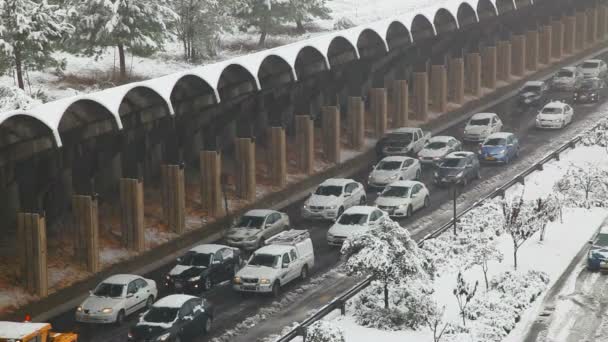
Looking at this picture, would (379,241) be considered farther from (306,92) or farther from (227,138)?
(306,92)

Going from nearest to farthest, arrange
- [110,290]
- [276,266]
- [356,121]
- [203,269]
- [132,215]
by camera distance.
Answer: [110,290], [276,266], [203,269], [132,215], [356,121]

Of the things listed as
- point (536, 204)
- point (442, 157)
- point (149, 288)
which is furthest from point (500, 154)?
point (149, 288)

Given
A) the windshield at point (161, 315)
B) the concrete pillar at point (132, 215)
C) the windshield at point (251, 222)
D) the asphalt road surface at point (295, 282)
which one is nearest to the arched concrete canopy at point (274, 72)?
the asphalt road surface at point (295, 282)

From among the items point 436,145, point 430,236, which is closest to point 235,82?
point 436,145

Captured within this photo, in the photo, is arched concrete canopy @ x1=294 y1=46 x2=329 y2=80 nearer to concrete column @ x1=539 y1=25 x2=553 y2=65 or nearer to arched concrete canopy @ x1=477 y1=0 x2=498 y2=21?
arched concrete canopy @ x1=477 y1=0 x2=498 y2=21

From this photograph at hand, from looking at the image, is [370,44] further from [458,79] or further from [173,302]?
[173,302]

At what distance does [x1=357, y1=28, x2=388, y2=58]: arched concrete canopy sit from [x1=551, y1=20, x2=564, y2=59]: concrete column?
33.0 m

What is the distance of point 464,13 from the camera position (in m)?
72.0

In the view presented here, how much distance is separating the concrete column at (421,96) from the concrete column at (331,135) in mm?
11307

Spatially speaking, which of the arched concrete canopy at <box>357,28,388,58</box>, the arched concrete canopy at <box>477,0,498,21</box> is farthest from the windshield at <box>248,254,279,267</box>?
the arched concrete canopy at <box>477,0,498,21</box>

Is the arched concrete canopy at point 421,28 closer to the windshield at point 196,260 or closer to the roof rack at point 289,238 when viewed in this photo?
the roof rack at point 289,238

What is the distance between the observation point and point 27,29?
165 feet

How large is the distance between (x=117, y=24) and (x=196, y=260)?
80.8ft

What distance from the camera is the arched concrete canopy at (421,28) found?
215 feet
